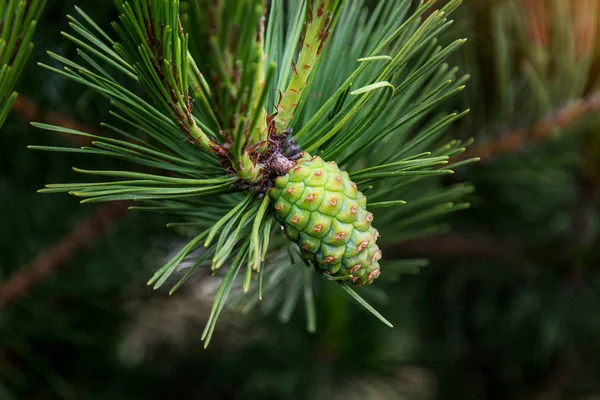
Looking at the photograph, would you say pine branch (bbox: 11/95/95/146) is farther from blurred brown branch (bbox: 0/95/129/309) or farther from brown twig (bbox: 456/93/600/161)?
brown twig (bbox: 456/93/600/161)

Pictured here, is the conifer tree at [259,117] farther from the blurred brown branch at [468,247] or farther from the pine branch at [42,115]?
the blurred brown branch at [468,247]

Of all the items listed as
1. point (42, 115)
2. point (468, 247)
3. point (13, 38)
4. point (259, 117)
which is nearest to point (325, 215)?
point (259, 117)

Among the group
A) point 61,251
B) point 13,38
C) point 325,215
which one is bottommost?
point 61,251

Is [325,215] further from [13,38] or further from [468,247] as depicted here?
[468,247]

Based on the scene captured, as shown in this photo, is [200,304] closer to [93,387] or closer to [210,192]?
[93,387]

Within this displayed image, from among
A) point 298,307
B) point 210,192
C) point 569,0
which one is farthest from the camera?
point 298,307

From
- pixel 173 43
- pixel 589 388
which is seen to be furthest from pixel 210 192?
pixel 589 388
